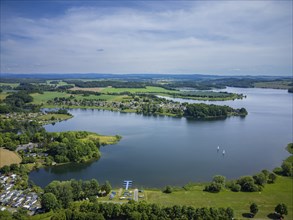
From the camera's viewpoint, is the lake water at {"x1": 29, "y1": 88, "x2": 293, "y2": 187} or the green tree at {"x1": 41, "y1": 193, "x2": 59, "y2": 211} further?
the lake water at {"x1": 29, "y1": 88, "x2": 293, "y2": 187}

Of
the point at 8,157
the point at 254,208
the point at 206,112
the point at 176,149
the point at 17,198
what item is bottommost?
Answer: the point at 17,198

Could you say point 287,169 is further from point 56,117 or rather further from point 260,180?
point 56,117

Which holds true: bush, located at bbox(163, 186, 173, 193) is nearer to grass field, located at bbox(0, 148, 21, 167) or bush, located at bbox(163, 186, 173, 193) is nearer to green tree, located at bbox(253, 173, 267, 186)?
green tree, located at bbox(253, 173, 267, 186)

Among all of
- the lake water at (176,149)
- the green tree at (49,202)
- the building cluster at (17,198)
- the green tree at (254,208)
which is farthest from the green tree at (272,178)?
the building cluster at (17,198)

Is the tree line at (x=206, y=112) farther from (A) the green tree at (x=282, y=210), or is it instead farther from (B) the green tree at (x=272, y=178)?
(A) the green tree at (x=282, y=210)

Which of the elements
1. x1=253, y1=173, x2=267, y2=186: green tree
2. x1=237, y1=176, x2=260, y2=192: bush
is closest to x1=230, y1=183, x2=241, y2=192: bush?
x1=237, y1=176, x2=260, y2=192: bush

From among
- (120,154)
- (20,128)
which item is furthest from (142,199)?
(20,128)

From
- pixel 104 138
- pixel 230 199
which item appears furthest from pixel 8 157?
pixel 230 199
